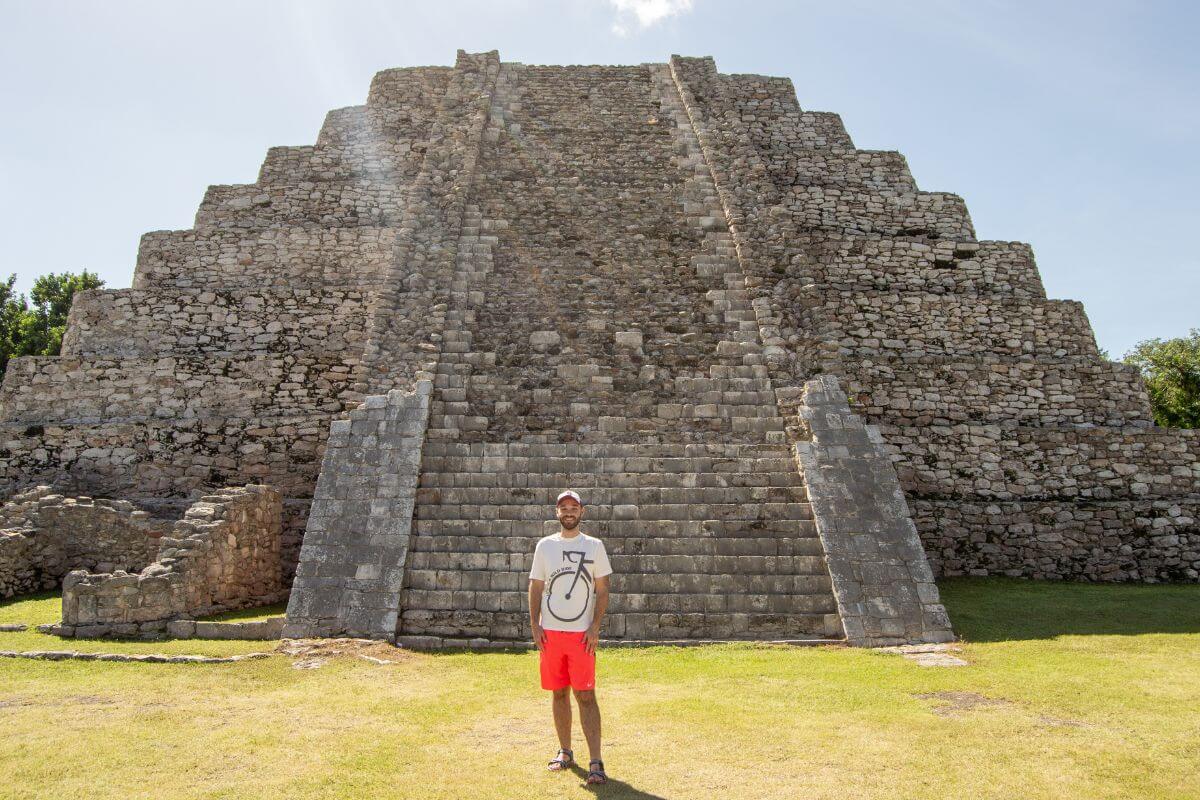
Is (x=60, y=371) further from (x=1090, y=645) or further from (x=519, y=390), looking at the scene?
(x=1090, y=645)

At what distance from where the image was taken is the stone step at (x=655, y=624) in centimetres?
732

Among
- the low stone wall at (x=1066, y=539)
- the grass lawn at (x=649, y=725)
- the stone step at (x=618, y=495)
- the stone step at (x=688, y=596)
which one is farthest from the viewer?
the low stone wall at (x=1066, y=539)

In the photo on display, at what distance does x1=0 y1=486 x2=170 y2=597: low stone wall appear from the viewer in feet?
31.2

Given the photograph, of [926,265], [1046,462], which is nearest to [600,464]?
[1046,462]

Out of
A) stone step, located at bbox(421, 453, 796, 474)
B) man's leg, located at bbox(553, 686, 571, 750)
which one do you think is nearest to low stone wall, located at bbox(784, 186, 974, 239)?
stone step, located at bbox(421, 453, 796, 474)

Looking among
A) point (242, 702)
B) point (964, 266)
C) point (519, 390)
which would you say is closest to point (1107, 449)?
point (964, 266)

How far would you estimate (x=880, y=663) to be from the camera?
6.41m

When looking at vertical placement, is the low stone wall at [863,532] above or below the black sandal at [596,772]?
above

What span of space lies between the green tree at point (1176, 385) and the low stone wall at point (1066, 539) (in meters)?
13.2

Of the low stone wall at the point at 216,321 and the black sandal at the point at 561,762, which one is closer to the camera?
the black sandal at the point at 561,762

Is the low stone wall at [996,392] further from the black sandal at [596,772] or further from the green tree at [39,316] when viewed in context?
the green tree at [39,316]

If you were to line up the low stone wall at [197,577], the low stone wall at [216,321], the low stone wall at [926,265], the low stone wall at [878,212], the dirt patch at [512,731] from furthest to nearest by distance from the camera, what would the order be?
1. the low stone wall at [878,212]
2. the low stone wall at [926,265]
3. the low stone wall at [216,321]
4. the low stone wall at [197,577]
5. the dirt patch at [512,731]

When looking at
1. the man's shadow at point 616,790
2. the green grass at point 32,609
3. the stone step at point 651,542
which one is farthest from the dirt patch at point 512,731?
the green grass at point 32,609

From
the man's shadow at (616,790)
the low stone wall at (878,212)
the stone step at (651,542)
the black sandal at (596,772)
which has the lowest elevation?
the man's shadow at (616,790)
